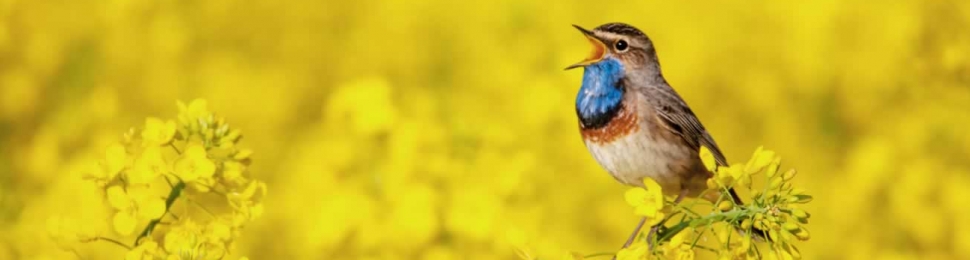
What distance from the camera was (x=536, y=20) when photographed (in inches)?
247

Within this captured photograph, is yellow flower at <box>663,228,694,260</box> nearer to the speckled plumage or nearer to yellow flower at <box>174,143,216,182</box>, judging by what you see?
the speckled plumage

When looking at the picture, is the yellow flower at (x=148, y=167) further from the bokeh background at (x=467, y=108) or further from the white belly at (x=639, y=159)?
the bokeh background at (x=467, y=108)

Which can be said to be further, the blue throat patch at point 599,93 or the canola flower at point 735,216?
the blue throat patch at point 599,93

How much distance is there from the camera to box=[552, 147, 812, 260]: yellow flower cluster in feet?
6.09

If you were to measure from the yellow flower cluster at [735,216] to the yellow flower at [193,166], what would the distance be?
0.70 metres

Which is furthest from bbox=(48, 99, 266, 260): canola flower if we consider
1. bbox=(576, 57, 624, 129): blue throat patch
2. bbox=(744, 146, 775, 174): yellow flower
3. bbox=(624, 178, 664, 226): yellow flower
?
bbox=(744, 146, 775, 174): yellow flower

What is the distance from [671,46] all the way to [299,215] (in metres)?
2.74

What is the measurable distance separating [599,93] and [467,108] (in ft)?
8.09

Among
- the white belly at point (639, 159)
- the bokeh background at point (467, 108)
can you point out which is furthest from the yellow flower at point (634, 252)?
the bokeh background at point (467, 108)

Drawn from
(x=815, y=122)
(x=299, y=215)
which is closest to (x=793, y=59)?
(x=815, y=122)

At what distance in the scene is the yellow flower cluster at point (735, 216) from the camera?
186 centimetres

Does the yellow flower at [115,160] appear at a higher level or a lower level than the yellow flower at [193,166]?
lower

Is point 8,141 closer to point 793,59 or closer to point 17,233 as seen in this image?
point 17,233

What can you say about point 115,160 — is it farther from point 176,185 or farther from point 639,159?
point 639,159
